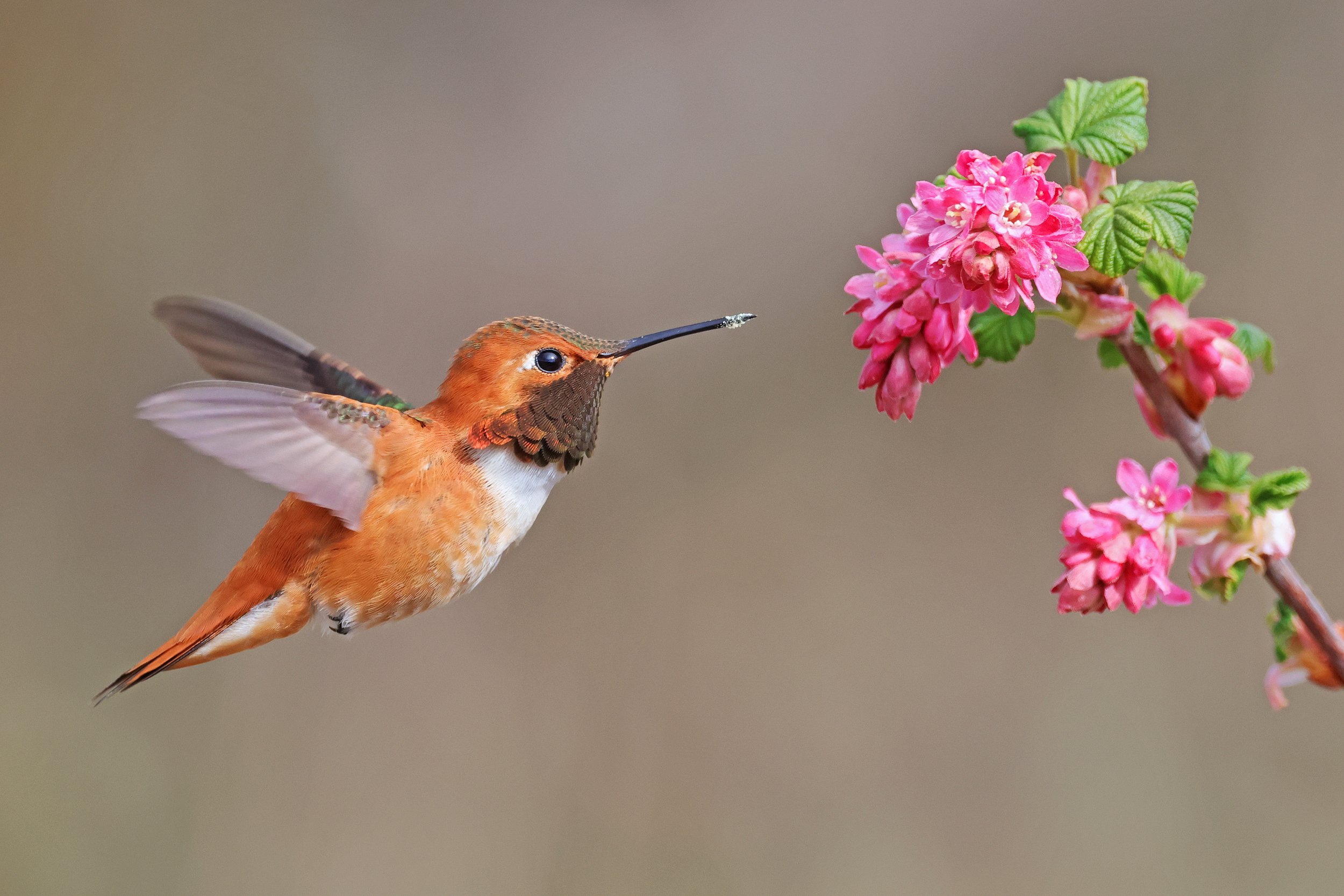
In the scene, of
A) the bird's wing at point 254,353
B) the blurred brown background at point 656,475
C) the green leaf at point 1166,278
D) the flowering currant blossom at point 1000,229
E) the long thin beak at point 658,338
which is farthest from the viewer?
the blurred brown background at point 656,475

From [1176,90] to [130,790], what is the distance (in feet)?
13.1

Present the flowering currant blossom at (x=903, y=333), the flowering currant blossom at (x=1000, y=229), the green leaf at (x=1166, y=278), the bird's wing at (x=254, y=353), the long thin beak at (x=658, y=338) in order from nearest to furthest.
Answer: the flowering currant blossom at (x=1000, y=229), the flowering currant blossom at (x=903, y=333), the green leaf at (x=1166, y=278), the long thin beak at (x=658, y=338), the bird's wing at (x=254, y=353)

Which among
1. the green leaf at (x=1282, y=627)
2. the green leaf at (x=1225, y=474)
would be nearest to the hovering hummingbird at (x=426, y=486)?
the green leaf at (x=1225, y=474)

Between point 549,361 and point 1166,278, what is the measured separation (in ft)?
2.53

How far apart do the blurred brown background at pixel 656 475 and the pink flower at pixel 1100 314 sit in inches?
95.9

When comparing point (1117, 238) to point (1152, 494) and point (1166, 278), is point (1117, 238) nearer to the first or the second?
point (1166, 278)

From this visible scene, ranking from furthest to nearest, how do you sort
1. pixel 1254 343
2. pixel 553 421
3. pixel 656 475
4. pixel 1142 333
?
1. pixel 656 475
2. pixel 553 421
3. pixel 1254 343
4. pixel 1142 333

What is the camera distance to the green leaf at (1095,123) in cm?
110

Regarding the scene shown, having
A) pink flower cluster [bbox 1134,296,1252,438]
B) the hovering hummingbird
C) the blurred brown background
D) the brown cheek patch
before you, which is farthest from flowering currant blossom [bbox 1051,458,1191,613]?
the blurred brown background

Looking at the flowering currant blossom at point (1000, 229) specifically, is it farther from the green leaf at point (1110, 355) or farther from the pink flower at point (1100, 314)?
the green leaf at point (1110, 355)

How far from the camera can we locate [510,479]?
4.84ft

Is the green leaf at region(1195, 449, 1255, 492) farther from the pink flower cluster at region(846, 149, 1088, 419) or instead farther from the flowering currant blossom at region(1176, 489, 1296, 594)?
the pink flower cluster at region(846, 149, 1088, 419)

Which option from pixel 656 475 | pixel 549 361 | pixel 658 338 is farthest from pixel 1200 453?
pixel 656 475

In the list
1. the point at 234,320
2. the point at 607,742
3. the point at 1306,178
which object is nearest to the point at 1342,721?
the point at 1306,178
